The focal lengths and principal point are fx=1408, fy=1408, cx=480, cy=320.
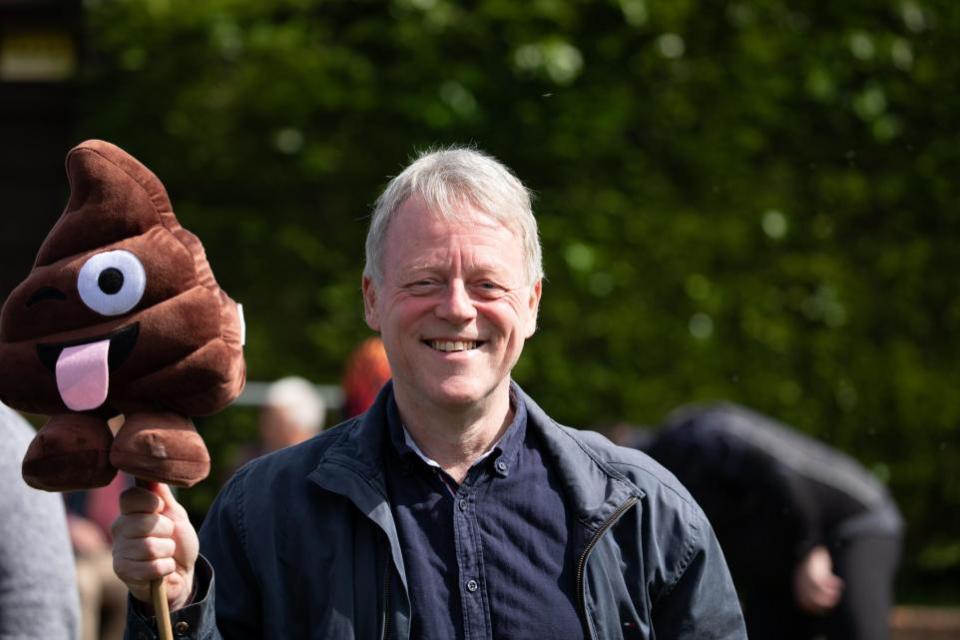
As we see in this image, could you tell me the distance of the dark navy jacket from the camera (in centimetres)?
227

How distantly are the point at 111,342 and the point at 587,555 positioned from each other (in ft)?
2.80

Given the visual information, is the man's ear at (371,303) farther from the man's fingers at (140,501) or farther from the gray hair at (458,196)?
the man's fingers at (140,501)

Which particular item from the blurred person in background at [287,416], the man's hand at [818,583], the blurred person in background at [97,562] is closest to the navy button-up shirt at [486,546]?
the man's hand at [818,583]

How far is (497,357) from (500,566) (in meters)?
0.35

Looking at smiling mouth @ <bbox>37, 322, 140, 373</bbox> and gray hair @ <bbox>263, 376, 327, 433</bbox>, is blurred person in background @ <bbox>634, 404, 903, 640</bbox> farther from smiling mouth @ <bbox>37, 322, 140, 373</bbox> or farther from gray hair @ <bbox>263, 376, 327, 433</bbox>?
smiling mouth @ <bbox>37, 322, 140, 373</bbox>

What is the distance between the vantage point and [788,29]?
24.3ft

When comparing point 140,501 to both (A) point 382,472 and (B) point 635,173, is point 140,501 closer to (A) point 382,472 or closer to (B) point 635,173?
(A) point 382,472

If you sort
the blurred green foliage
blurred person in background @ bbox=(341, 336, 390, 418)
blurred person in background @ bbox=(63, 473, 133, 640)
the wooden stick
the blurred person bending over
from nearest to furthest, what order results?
the wooden stick
blurred person in background @ bbox=(341, 336, 390, 418)
blurred person in background @ bbox=(63, 473, 133, 640)
the blurred person bending over
the blurred green foliage

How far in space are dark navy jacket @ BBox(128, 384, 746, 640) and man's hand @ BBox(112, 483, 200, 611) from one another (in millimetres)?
39

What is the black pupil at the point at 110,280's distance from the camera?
2287 millimetres

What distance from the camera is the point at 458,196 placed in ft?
7.80

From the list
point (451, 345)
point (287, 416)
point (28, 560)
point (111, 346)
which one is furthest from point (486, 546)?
point (287, 416)

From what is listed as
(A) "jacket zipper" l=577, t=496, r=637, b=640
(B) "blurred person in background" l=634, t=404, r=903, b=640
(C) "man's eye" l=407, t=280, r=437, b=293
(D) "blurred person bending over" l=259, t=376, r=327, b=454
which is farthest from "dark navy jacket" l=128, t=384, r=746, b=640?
(D) "blurred person bending over" l=259, t=376, r=327, b=454

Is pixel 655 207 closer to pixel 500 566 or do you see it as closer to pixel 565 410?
pixel 565 410
